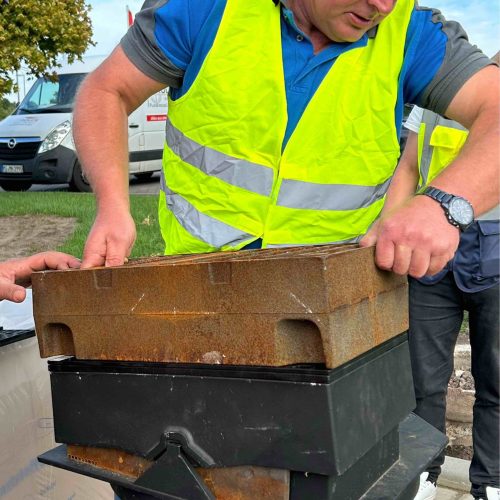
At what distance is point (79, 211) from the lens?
789cm

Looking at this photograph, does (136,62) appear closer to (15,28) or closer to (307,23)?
(307,23)

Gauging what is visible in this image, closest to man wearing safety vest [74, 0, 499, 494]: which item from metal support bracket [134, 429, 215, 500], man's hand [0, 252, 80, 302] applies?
man's hand [0, 252, 80, 302]

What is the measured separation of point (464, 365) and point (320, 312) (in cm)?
314

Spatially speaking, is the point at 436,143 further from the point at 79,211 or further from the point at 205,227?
the point at 79,211

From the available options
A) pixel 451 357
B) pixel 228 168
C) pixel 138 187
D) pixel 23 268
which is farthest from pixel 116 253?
pixel 138 187

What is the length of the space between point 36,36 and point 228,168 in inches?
416

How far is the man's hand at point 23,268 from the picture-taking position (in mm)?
1675

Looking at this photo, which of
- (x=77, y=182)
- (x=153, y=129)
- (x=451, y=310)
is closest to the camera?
(x=451, y=310)

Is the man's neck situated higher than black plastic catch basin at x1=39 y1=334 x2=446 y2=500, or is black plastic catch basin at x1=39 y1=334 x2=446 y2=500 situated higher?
the man's neck

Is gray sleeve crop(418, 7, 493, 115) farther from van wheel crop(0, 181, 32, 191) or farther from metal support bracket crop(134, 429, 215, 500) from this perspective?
van wheel crop(0, 181, 32, 191)

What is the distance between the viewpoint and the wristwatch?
135cm

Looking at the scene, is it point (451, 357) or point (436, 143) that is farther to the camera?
point (451, 357)

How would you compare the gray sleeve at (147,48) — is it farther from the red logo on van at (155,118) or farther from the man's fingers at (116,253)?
→ the red logo on van at (155,118)

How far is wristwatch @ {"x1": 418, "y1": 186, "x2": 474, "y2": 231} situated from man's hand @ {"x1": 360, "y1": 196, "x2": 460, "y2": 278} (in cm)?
1
